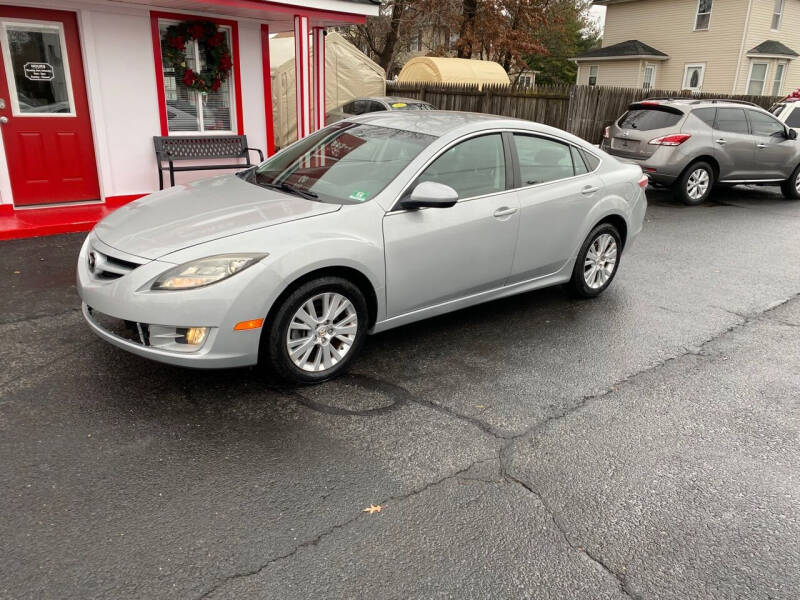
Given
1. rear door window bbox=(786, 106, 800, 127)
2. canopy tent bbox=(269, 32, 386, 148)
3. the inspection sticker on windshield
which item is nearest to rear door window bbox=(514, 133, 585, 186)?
the inspection sticker on windshield

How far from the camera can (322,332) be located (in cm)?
385

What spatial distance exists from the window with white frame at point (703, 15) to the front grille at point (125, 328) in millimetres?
29275

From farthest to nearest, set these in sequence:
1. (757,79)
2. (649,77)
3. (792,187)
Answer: (649,77) < (757,79) < (792,187)

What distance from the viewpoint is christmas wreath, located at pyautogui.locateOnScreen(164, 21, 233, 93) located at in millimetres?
8539

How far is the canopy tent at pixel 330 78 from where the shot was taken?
16797 mm

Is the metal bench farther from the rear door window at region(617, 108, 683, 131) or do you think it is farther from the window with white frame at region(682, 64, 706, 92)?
the window with white frame at region(682, 64, 706, 92)

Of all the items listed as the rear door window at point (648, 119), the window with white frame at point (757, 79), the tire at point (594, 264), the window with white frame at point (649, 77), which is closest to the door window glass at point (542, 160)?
the tire at point (594, 264)

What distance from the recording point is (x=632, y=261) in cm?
726

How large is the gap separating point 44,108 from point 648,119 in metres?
9.33

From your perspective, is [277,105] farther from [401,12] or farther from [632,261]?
[401,12]

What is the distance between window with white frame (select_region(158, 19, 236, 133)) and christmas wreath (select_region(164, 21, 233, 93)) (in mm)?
56

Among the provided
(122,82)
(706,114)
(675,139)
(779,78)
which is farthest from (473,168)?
(779,78)

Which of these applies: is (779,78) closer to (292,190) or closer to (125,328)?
(292,190)

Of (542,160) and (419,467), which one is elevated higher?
(542,160)
